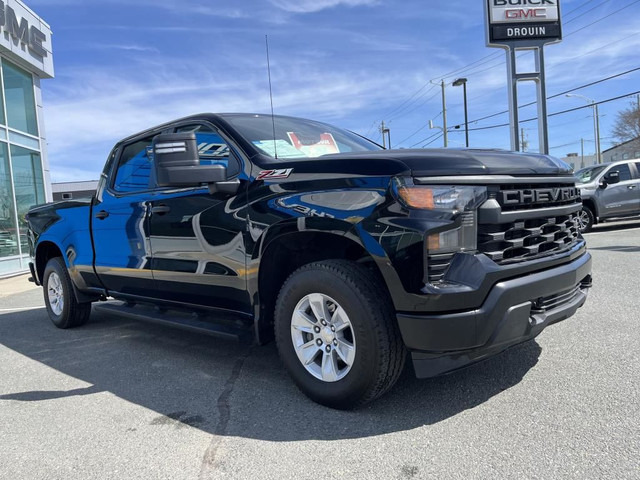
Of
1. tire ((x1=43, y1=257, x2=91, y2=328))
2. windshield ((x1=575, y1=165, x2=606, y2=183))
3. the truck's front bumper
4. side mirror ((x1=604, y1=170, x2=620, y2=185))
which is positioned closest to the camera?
the truck's front bumper

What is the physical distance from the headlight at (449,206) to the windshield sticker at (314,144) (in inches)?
51.4

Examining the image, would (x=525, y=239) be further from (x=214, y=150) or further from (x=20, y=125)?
(x=20, y=125)

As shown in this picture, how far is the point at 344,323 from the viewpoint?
293 cm

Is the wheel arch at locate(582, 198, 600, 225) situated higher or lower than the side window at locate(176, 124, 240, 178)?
lower

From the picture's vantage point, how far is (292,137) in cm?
397

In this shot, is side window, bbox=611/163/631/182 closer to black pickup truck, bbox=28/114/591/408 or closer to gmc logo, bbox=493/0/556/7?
gmc logo, bbox=493/0/556/7

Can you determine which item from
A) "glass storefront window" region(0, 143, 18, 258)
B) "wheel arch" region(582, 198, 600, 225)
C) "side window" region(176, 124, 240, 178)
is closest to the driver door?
"side window" region(176, 124, 240, 178)

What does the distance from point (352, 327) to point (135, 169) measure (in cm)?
289

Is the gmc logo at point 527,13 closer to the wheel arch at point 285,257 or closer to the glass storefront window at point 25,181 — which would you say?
the glass storefront window at point 25,181

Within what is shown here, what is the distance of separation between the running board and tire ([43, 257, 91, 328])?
82cm

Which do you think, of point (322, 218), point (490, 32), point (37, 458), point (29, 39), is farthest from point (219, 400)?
point (490, 32)

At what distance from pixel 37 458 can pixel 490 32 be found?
17.1 meters

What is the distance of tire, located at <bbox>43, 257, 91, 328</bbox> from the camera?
222 inches

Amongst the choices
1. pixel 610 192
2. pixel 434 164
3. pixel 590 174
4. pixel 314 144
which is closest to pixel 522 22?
pixel 590 174
